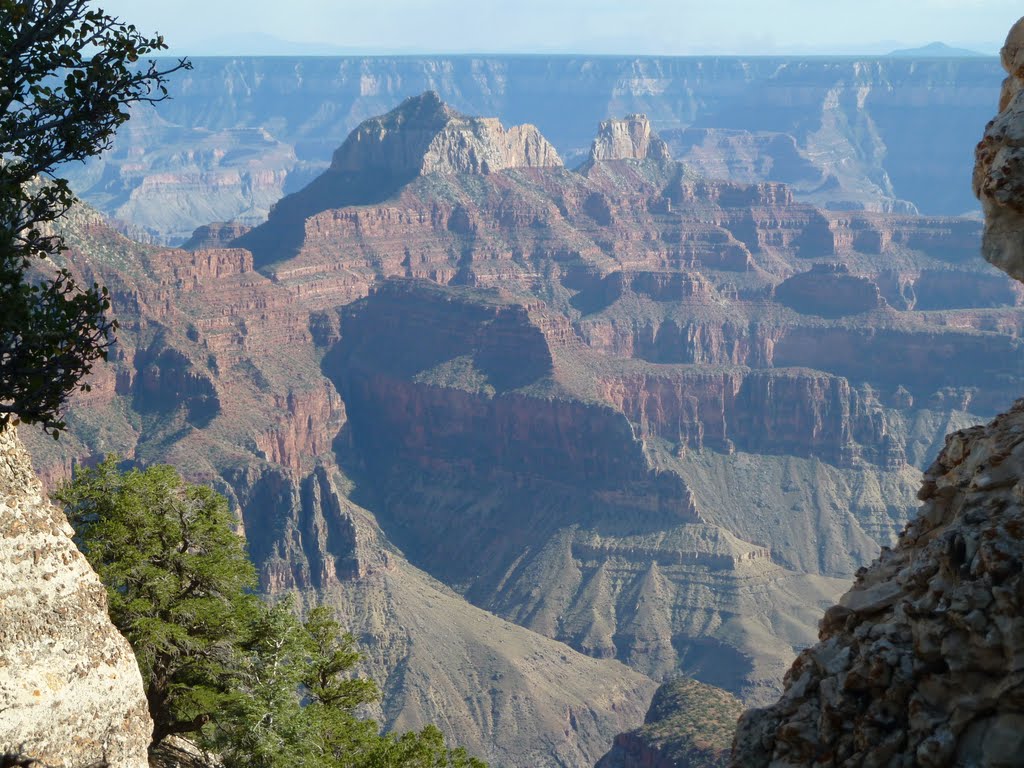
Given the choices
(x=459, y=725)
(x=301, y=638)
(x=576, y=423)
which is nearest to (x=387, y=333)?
(x=576, y=423)

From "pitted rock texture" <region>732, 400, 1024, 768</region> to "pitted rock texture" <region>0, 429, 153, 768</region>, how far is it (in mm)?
10500

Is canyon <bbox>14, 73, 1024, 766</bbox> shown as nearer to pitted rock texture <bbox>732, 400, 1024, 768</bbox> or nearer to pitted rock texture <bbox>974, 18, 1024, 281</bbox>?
pitted rock texture <bbox>732, 400, 1024, 768</bbox>

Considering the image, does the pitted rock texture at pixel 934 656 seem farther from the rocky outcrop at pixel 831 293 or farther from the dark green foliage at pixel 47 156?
the rocky outcrop at pixel 831 293

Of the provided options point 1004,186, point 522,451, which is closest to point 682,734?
point 1004,186

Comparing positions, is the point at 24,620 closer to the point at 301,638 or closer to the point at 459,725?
the point at 301,638

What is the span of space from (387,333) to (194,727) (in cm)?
13886

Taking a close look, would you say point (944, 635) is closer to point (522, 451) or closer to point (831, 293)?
point (522, 451)

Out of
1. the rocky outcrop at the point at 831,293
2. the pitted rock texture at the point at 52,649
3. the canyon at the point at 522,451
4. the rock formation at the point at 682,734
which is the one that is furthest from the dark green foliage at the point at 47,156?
the rocky outcrop at the point at 831,293

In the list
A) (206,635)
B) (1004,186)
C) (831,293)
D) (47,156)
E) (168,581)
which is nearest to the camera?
(1004,186)

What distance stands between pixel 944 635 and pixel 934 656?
0.26 meters

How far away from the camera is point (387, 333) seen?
543 ft

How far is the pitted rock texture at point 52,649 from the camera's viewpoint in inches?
794

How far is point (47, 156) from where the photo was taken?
2038cm

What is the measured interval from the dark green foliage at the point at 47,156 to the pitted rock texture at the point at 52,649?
1790 mm
